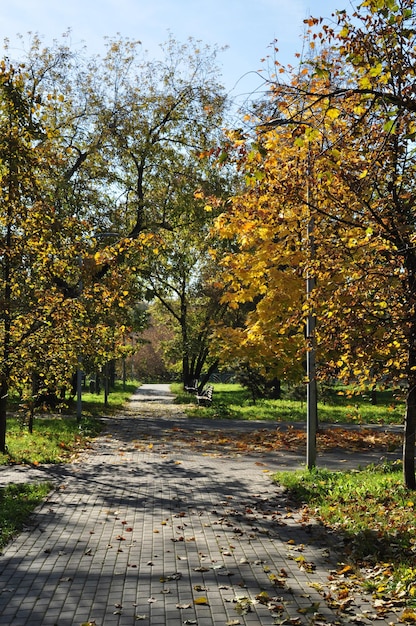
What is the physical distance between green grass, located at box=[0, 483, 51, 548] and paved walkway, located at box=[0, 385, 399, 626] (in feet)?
0.54

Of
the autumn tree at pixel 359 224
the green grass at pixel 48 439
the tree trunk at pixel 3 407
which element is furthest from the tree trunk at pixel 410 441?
the green grass at pixel 48 439

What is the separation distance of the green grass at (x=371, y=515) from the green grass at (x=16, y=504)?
3746 mm

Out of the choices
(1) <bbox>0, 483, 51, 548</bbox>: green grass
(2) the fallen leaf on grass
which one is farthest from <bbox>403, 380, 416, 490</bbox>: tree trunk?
(1) <bbox>0, 483, 51, 548</bbox>: green grass

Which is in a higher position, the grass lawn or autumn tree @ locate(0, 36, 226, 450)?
autumn tree @ locate(0, 36, 226, 450)

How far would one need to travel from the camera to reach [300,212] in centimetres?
1015

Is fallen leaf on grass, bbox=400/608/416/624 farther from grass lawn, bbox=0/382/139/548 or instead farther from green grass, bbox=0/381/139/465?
green grass, bbox=0/381/139/465

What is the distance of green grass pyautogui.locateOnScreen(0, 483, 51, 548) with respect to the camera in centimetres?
744

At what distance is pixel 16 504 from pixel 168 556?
3.03 m

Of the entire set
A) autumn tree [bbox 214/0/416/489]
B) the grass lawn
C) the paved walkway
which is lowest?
the paved walkway

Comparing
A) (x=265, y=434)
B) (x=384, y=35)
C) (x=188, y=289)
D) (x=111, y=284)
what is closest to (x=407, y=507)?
(x=384, y=35)

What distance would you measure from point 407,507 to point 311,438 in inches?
132

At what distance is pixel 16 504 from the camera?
8.61 metres

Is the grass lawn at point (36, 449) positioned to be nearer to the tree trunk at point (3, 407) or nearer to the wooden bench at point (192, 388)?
the tree trunk at point (3, 407)

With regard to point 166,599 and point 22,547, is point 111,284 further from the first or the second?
point 166,599
